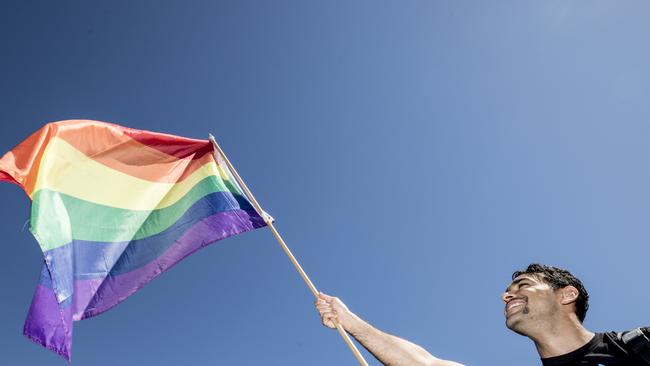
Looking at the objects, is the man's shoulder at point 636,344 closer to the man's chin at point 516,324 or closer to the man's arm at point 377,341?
the man's chin at point 516,324

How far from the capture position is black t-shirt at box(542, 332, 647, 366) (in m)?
2.79

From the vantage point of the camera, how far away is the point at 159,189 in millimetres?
6992

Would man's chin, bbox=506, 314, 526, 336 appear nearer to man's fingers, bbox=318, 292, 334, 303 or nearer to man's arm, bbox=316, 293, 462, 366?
man's arm, bbox=316, 293, 462, 366

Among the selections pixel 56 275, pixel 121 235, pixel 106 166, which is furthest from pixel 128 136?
pixel 56 275

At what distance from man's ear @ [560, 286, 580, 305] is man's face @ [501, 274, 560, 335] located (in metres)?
0.04

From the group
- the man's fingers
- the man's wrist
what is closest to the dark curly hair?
the man's wrist

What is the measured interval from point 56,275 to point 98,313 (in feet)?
2.50

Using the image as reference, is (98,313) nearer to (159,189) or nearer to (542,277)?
(159,189)

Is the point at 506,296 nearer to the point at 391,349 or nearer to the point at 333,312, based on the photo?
the point at 391,349

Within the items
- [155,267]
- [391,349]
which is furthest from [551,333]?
[155,267]

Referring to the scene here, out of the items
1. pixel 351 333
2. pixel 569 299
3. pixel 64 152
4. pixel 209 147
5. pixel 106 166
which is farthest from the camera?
pixel 209 147

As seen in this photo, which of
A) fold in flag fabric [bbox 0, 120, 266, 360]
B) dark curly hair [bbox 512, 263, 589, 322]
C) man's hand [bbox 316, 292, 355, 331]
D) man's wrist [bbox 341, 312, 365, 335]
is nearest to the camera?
dark curly hair [bbox 512, 263, 589, 322]

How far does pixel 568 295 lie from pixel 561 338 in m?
0.38

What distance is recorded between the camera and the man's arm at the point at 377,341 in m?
3.77
